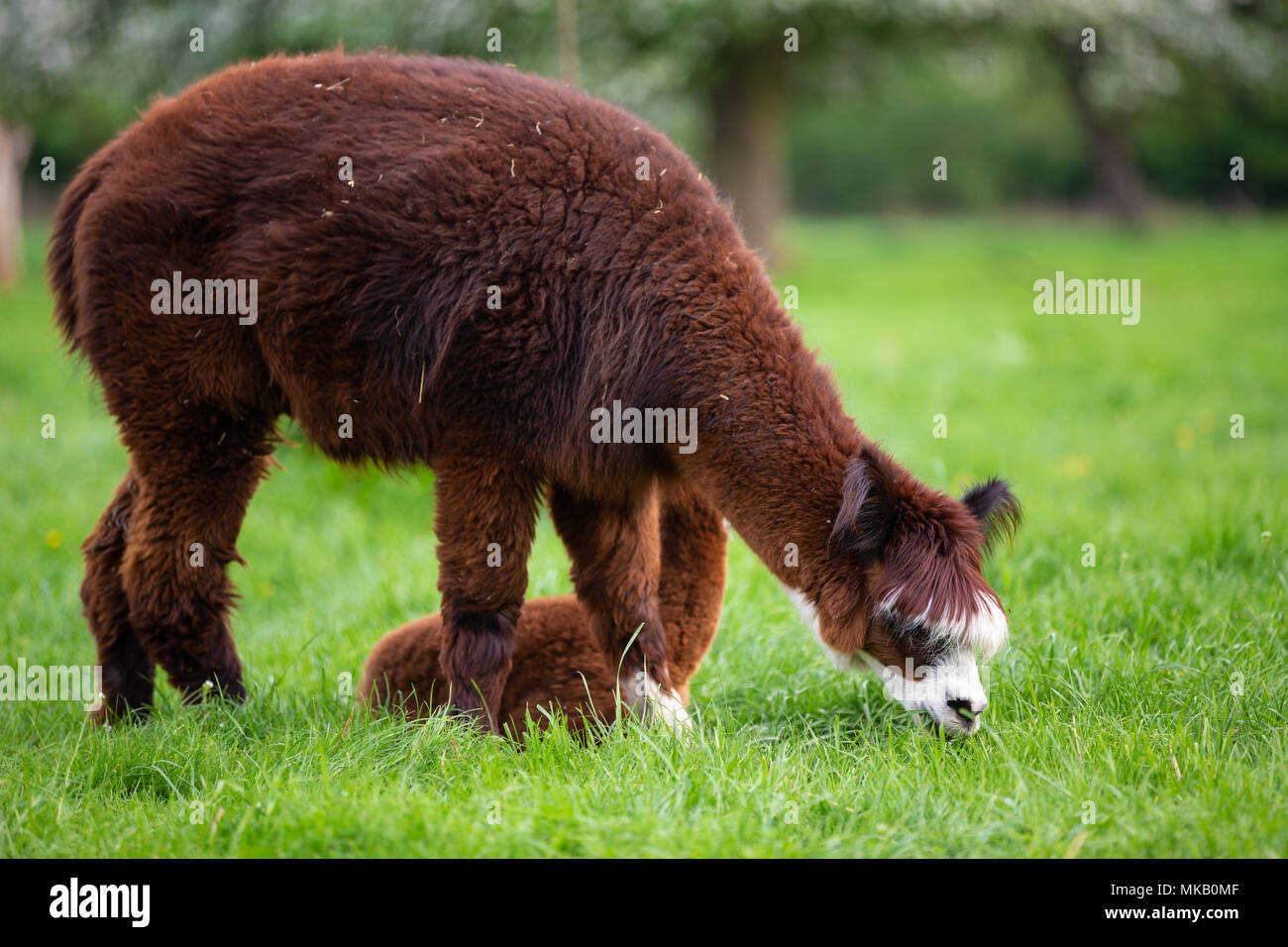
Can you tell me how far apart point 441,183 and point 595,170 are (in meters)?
0.53

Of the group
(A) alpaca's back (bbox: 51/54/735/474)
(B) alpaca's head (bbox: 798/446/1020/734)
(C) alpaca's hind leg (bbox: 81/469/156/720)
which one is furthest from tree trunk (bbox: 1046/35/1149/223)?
(C) alpaca's hind leg (bbox: 81/469/156/720)

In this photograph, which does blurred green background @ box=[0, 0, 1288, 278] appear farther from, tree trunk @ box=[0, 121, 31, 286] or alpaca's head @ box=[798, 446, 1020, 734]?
alpaca's head @ box=[798, 446, 1020, 734]

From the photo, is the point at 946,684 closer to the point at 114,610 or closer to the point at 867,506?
the point at 867,506

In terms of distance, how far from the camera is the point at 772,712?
4652 mm

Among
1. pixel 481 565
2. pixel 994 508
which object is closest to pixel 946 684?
pixel 994 508

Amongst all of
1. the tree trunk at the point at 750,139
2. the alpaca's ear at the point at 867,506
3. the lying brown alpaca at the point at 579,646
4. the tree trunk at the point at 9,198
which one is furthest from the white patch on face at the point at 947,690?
the tree trunk at the point at 9,198

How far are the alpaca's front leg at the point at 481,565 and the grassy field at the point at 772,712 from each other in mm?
279

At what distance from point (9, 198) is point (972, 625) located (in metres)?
20.7

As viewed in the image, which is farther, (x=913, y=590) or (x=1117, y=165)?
(x=1117, y=165)

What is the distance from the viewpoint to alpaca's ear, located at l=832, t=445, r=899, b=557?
367 cm

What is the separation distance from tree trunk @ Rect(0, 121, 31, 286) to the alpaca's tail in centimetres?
1679

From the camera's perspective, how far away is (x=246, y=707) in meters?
4.54

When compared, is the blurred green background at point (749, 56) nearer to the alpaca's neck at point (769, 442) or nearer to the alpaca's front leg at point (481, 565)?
the alpaca's front leg at point (481, 565)
